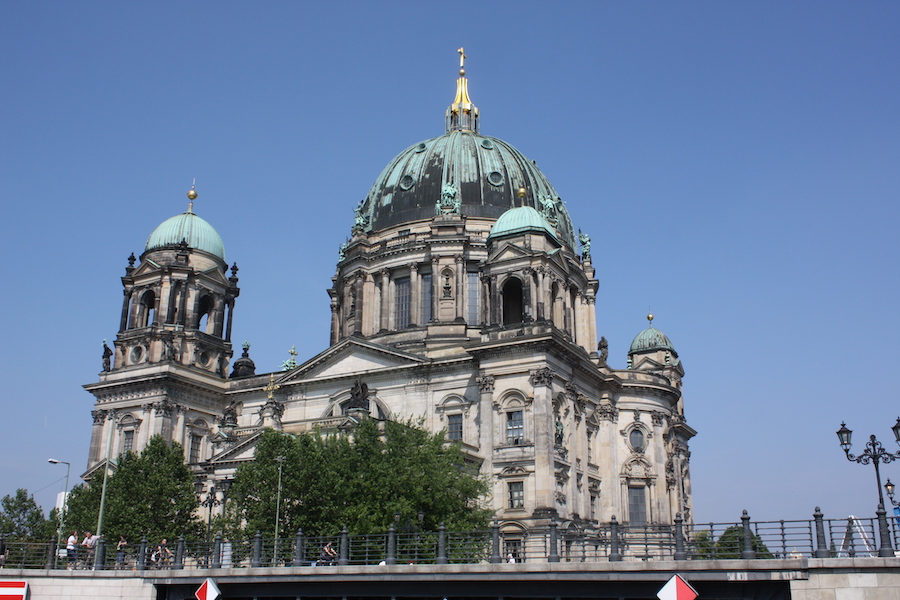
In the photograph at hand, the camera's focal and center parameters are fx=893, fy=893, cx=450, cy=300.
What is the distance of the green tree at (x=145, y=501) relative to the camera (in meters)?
46.3

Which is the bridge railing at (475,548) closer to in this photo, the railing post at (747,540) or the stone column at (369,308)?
the railing post at (747,540)

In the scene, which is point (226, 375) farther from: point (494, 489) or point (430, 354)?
point (494, 489)

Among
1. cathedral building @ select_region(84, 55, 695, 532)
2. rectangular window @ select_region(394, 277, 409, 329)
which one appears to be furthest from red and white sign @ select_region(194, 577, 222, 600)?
rectangular window @ select_region(394, 277, 409, 329)

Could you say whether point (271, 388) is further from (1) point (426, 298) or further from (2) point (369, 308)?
(1) point (426, 298)

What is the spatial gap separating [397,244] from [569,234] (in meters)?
13.9

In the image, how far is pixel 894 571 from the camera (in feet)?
70.4

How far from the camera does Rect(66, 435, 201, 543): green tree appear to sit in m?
46.3

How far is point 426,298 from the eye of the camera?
6322cm

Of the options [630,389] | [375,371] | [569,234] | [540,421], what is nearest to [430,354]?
[375,371]

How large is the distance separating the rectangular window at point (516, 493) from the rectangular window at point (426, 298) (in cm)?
1628

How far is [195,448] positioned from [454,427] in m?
19.8

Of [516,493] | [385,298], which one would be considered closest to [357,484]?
[516,493]

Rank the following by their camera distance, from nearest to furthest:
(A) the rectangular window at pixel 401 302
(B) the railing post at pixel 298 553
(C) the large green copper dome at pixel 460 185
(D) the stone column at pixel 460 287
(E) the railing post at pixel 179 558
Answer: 1. (B) the railing post at pixel 298 553
2. (E) the railing post at pixel 179 558
3. (D) the stone column at pixel 460 287
4. (A) the rectangular window at pixel 401 302
5. (C) the large green copper dome at pixel 460 185

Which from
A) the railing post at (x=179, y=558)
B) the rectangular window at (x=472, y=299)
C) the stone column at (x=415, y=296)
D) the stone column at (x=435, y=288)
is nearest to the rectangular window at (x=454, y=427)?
the stone column at (x=435, y=288)
